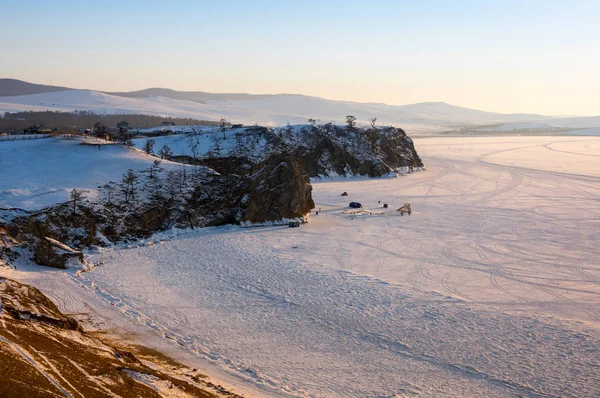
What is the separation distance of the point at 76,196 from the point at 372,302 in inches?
1000

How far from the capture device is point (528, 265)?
32938 mm

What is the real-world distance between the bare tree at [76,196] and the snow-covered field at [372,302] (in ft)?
21.1

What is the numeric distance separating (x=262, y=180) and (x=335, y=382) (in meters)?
31.0

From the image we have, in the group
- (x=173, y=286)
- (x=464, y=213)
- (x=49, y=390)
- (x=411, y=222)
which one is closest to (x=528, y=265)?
(x=411, y=222)

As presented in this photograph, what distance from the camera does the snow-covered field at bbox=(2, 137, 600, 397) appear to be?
758 inches

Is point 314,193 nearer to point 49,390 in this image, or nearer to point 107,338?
point 107,338

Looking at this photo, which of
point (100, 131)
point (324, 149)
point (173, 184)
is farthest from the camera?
point (324, 149)

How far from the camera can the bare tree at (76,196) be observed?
126 feet

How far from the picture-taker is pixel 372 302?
26.1 m

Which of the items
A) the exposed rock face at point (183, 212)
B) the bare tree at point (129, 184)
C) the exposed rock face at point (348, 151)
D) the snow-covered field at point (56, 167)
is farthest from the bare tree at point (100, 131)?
the exposed rock face at point (348, 151)

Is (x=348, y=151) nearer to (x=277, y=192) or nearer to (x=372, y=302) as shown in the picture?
(x=277, y=192)

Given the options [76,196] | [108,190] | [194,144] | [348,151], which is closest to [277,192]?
[108,190]

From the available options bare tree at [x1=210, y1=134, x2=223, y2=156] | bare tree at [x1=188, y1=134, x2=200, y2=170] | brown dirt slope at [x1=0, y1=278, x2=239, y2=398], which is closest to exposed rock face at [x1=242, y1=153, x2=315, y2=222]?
bare tree at [x1=188, y1=134, x2=200, y2=170]

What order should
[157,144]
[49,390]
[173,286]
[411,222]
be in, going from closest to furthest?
[49,390], [173,286], [411,222], [157,144]
